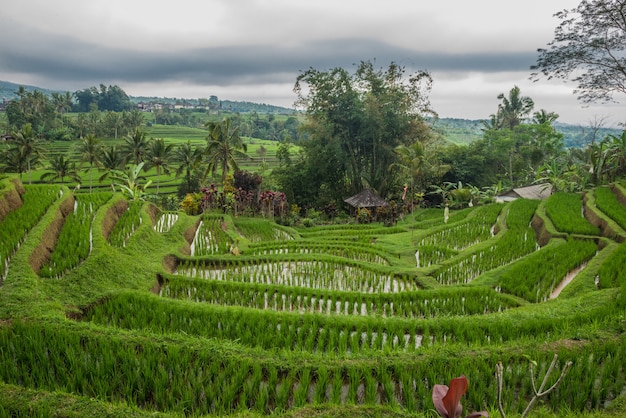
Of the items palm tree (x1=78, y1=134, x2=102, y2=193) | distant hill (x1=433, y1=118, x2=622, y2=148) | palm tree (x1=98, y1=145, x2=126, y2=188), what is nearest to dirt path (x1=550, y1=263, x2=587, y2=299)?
distant hill (x1=433, y1=118, x2=622, y2=148)

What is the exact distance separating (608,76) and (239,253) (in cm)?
1716

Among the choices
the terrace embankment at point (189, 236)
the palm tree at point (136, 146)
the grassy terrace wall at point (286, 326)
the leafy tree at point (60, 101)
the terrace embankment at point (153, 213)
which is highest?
the leafy tree at point (60, 101)

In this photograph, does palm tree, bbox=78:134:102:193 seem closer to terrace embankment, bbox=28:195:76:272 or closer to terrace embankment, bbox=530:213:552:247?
terrace embankment, bbox=28:195:76:272

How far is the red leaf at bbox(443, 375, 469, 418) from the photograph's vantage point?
75.3 inches

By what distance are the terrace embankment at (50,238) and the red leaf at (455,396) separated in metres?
7.05

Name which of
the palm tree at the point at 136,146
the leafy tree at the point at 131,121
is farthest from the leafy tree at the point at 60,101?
the palm tree at the point at 136,146

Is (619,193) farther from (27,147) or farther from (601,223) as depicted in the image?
(27,147)

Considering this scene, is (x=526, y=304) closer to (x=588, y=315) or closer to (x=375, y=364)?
(x=588, y=315)

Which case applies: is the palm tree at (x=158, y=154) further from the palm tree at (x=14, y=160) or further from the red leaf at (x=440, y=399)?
the red leaf at (x=440, y=399)

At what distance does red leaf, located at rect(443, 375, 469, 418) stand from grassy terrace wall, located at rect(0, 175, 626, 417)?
0.33 m

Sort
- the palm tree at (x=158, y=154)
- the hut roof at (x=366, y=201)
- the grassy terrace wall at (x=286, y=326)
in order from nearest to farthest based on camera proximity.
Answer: the grassy terrace wall at (x=286, y=326)
the hut roof at (x=366, y=201)
the palm tree at (x=158, y=154)

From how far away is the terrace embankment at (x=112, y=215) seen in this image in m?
9.42

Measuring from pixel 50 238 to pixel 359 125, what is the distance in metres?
16.3

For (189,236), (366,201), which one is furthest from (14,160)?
(366,201)
